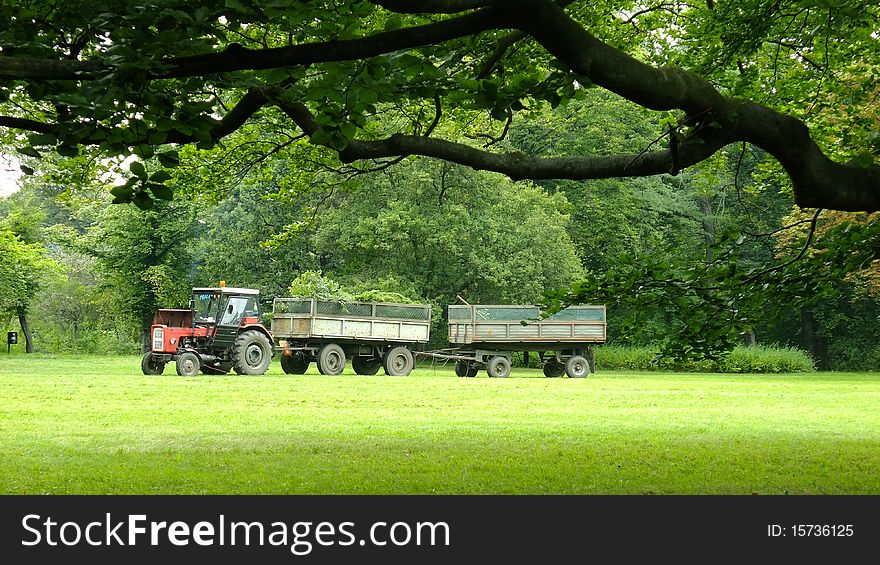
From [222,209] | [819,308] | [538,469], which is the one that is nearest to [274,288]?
[222,209]

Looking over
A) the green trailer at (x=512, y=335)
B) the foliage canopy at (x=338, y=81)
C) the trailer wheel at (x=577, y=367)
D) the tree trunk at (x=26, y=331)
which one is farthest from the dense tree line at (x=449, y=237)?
the foliage canopy at (x=338, y=81)

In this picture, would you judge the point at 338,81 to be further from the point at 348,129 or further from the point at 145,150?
the point at 145,150

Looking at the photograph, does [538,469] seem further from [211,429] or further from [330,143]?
[211,429]

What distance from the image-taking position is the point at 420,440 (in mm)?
11750

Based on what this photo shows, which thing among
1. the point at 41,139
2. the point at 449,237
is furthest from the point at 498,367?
the point at 41,139

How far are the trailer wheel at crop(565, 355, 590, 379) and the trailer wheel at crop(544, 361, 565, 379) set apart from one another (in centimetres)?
66

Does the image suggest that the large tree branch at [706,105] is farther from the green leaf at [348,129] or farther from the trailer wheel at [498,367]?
the trailer wheel at [498,367]

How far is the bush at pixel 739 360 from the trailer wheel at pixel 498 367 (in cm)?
874

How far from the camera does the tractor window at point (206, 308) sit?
25.5 meters

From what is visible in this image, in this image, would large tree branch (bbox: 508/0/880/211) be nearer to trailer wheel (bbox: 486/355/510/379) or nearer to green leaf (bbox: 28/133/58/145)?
green leaf (bbox: 28/133/58/145)

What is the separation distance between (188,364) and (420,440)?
45.2ft

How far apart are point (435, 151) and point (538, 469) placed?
3119 mm
